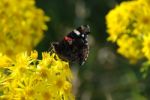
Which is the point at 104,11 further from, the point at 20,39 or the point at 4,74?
the point at 4,74

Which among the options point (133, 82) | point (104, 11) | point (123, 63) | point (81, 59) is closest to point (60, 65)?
point (81, 59)

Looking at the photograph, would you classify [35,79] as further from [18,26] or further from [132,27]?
[132,27]

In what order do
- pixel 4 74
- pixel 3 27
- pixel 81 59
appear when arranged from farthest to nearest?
pixel 3 27 < pixel 81 59 < pixel 4 74

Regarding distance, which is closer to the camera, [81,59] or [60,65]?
[60,65]

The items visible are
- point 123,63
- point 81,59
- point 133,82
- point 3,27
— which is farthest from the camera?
point 123,63

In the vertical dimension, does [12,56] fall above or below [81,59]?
above

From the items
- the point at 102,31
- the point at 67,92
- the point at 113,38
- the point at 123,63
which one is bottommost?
the point at 67,92

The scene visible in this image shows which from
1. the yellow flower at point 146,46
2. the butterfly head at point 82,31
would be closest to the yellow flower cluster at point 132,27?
the yellow flower at point 146,46

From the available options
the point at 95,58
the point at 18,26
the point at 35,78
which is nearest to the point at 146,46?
the point at 18,26
